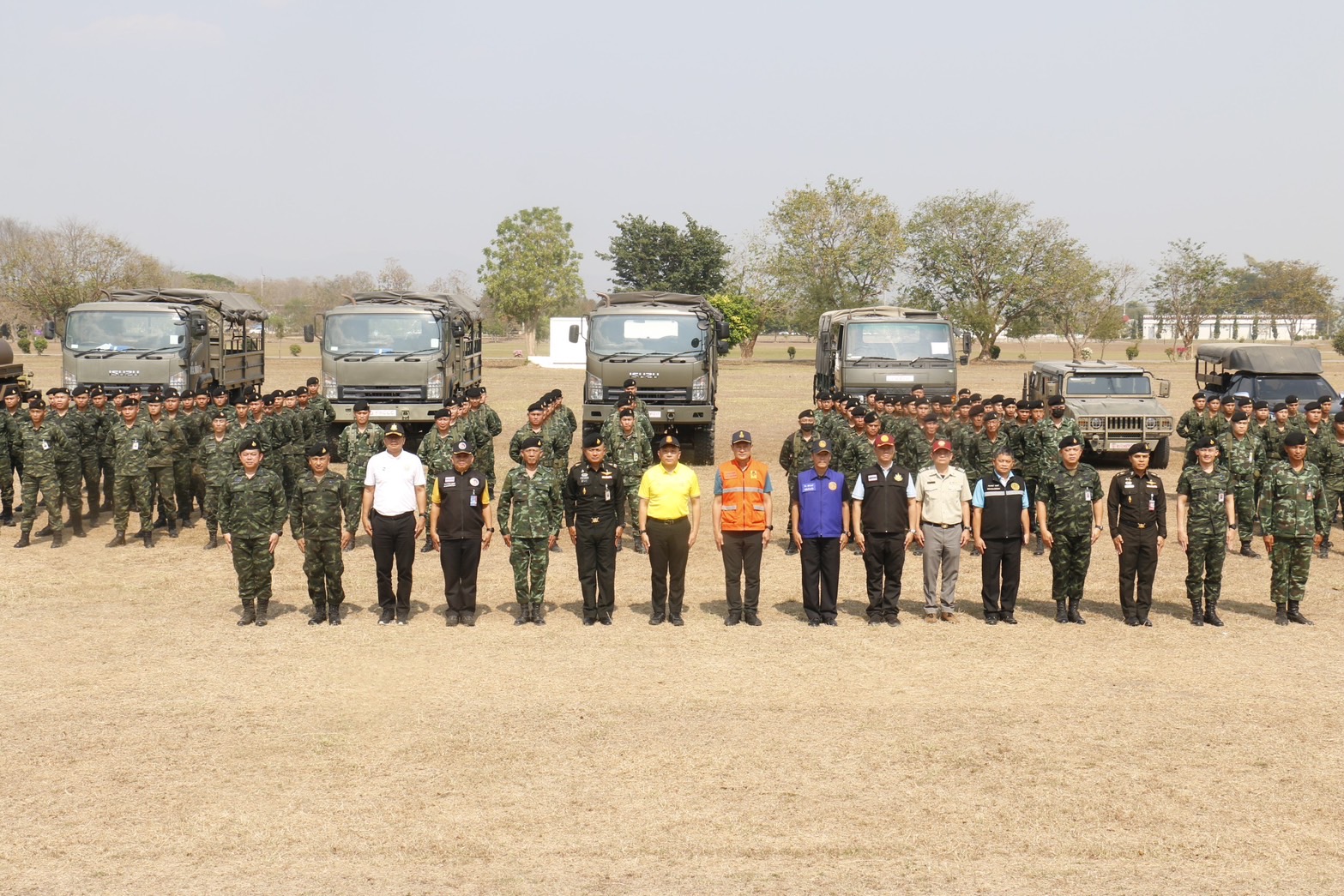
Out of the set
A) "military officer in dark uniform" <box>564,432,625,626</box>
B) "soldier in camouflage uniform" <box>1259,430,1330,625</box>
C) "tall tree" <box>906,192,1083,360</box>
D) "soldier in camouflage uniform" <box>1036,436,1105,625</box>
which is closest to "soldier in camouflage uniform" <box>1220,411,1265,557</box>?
"soldier in camouflage uniform" <box>1259,430,1330,625</box>

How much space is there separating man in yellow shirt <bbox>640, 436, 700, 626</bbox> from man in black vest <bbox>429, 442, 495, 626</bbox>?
4.34 feet

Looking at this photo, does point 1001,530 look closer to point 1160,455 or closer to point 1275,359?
point 1160,455

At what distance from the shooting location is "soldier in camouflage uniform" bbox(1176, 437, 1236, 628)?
9.84 meters

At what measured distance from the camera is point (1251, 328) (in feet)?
404

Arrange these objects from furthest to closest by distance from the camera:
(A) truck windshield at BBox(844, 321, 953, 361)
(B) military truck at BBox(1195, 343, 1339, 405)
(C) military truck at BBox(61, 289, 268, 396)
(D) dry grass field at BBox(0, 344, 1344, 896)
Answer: (A) truck windshield at BBox(844, 321, 953, 361), (B) military truck at BBox(1195, 343, 1339, 405), (C) military truck at BBox(61, 289, 268, 396), (D) dry grass field at BBox(0, 344, 1344, 896)

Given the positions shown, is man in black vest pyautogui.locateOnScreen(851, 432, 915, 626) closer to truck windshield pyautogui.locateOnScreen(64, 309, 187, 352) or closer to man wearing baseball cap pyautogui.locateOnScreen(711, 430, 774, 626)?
man wearing baseball cap pyautogui.locateOnScreen(711, 430, 774, 626)

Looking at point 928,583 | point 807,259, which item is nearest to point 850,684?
point 928,583

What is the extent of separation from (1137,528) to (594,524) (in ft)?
14.6

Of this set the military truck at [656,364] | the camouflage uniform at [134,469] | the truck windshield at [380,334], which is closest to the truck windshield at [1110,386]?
the military truck at [656,364]

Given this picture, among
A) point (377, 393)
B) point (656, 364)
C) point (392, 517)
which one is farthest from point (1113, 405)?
point (392, 517)

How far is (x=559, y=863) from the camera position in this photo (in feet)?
17.9

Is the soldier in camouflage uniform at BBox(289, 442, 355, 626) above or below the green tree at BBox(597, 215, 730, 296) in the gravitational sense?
below

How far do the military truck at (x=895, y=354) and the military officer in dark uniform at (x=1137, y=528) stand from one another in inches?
443

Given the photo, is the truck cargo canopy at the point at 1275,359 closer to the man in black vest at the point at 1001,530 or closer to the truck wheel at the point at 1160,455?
the truck wheel at the point at 1160,455
